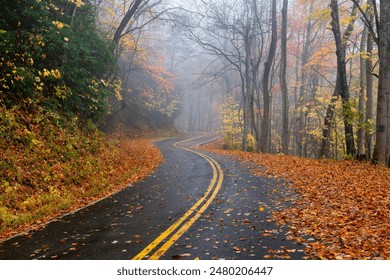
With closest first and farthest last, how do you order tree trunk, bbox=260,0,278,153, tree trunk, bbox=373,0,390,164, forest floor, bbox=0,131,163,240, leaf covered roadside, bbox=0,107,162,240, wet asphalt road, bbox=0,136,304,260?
wet asphalt road, bbox=0,136,304,260, forest floor, bbox=0,131,163,240, leaf covered roadside, bbox=0,107,162,240, tree trunk, bbox=373,0,390,164, tree trunk, bbox=260,0,278,153

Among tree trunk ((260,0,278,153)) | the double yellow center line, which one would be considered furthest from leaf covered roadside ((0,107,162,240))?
tree trunk ((260,0,278,153))

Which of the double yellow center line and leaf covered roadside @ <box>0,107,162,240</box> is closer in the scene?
the double yellow center line

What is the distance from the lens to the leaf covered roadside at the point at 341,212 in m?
5.64

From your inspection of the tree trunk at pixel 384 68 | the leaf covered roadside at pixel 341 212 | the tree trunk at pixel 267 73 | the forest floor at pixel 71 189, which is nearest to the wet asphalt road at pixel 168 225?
the leaf covered roadside at pixel 341 212

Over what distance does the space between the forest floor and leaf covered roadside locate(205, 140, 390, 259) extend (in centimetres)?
589

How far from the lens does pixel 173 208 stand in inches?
350

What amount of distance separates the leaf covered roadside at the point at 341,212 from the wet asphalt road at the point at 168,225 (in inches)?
17.9

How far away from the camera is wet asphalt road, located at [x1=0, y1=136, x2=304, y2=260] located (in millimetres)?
5781

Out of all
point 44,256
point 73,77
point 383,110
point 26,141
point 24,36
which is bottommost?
point 44,256

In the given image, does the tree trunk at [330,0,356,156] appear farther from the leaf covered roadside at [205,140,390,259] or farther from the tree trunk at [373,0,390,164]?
the leaf covered roadside at [205,140,390,259]

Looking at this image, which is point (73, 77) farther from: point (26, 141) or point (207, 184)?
point (207, 184)

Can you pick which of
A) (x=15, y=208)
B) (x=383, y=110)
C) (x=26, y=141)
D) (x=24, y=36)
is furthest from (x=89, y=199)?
(x=383, y=110)

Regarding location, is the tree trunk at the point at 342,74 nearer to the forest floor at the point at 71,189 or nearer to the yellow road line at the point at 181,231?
the yellow road line at the point at 181,231
